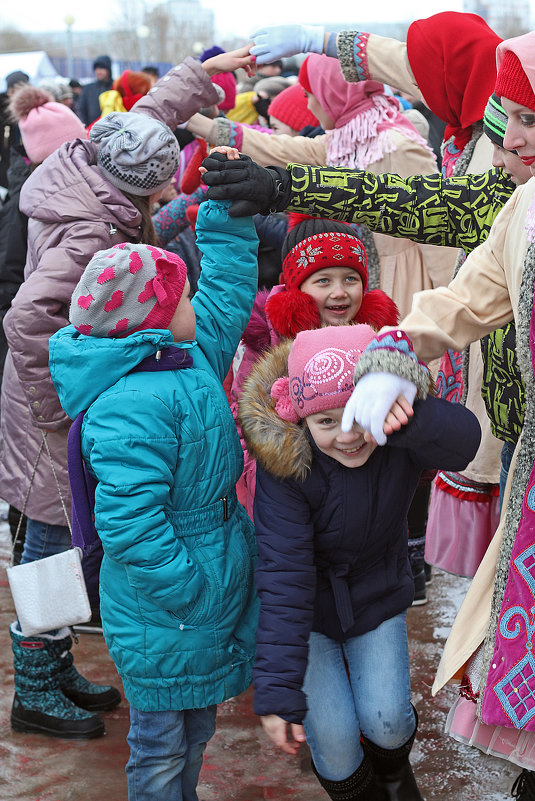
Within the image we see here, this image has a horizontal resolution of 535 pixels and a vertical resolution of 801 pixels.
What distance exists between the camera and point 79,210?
305 centimetres

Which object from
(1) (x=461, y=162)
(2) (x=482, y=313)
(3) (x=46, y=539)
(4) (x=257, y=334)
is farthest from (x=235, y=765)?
(1) (x=461, y=162)

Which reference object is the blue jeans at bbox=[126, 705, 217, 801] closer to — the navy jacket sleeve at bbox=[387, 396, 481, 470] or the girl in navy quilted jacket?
the girl in navy quilted jacket

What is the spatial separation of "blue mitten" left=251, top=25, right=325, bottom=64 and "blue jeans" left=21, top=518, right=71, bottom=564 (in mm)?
1973

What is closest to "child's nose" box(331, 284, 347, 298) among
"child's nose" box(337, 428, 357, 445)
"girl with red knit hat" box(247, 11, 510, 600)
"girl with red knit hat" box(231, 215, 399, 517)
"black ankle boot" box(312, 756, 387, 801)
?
"girl with red knit hat" box(231, 215, 399, 517)

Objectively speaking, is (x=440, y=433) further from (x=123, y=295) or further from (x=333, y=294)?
(x=333, y=294)

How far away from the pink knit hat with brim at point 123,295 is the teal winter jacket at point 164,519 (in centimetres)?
6

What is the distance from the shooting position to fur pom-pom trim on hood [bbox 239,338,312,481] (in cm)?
226

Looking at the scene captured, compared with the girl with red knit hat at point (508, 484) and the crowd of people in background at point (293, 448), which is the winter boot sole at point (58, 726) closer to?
the crowd of people in background at point (293, 448)

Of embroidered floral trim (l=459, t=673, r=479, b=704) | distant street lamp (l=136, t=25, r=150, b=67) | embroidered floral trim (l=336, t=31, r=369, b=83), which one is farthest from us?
distant street lamp (l=136, t=25, r=150, b=67)

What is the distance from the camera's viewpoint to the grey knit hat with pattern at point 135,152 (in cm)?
304

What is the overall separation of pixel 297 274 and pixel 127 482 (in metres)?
1.26

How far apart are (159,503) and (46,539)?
1121mm

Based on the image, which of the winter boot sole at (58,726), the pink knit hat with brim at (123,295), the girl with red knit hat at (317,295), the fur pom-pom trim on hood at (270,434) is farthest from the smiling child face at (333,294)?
the winter boot sole at (58,726)

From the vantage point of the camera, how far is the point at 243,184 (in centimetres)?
238
